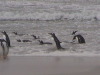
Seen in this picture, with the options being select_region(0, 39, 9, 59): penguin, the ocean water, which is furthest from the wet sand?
the ocean water

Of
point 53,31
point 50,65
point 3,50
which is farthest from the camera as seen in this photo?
point 53,31

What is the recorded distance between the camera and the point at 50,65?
7.80 m

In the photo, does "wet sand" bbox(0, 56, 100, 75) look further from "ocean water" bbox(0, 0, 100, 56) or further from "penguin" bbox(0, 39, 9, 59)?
"ocean water" bbox(0, 0, 100, 56)

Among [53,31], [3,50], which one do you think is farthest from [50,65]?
[53,31]

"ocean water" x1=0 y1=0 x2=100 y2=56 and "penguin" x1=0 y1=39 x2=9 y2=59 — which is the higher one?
"penguin" x1=0 y1=39 x2=9 y2=59

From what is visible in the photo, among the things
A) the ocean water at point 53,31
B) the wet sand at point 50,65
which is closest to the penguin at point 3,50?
the wet sand at point 50,65

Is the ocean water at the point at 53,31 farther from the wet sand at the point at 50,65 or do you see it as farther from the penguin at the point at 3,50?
the wet sand at the point at 50,65

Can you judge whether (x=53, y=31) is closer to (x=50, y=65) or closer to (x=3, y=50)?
(x=3, y=50)

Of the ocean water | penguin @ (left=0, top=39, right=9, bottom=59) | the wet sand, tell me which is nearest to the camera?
the wet sand

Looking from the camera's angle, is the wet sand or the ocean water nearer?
the wet sand

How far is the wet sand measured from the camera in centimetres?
712

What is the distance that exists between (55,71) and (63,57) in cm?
161

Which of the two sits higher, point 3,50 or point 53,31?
point 3,50

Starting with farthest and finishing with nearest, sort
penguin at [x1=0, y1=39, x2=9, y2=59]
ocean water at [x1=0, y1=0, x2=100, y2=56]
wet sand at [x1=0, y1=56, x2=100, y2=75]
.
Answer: ocean water at [x1=0, y1=0, x2=100, y2=56] → penguin at [x1=0, y1=39, x2=9, y2=59] → wet sand at [x1=0, y1=56, x2=100, y2=75]
